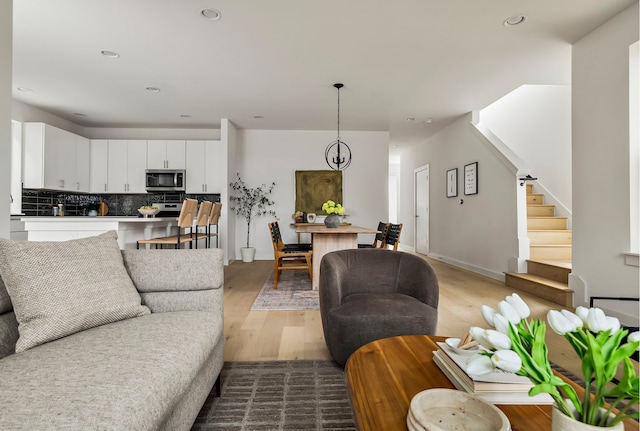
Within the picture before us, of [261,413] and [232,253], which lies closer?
[261,413]

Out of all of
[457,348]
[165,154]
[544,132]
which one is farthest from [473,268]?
[165,154]

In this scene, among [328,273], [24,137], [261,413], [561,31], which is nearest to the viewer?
[261,413]

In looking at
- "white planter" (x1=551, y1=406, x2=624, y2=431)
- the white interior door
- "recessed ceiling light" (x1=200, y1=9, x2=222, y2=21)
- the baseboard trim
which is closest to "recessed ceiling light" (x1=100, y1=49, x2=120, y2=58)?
"recessed ceiling light" (x1=200, y1=9, x2=222, y2=21)

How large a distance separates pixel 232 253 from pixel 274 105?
3028mm

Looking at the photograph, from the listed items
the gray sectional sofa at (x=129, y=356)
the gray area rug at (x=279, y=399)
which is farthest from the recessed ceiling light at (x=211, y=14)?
the gray area rug at (x=279, y=399)

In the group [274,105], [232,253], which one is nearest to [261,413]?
[274,105]

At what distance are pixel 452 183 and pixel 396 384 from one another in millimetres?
6018

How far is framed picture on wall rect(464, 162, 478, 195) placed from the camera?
551cm

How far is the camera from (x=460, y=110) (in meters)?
5.59

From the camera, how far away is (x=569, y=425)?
0.57 meters

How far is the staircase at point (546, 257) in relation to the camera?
12.0 feet

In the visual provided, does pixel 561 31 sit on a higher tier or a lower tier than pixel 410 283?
higher

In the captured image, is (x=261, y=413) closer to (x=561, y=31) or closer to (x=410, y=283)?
→ (x=410, y=283)

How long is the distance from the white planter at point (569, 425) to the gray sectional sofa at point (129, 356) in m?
0.93
